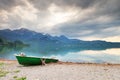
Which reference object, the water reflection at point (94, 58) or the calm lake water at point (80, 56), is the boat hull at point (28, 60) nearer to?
the calm lake water at point (80, 56)

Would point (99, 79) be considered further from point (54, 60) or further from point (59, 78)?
point (54, 60)

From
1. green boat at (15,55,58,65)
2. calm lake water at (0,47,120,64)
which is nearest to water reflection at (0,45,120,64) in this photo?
calm lake water at (0,47,120,64)

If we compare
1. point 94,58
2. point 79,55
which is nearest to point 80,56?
point 79,55

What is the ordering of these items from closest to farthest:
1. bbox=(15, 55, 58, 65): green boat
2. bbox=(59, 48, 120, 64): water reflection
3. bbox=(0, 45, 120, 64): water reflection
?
bbox=(15, 55, 58, 65): green boat
bbox=(59, 48, 120, 64): water reflection
bbox=(0, 45, 120, 64): water reflection

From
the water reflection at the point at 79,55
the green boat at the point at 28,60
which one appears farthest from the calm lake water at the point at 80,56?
the green boat at the point at 28,60

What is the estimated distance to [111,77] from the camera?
20312 millimetres

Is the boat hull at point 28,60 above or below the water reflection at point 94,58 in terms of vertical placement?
below

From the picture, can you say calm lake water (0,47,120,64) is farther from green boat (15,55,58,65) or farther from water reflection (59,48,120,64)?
green boat (15,55,58,65)

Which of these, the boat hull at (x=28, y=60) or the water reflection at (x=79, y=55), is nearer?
the boat hull at (x=28, y=60)

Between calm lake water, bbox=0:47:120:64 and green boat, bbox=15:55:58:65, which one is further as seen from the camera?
calm lake water, bbox=0:47:120:64

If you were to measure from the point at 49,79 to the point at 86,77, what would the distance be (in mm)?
3150

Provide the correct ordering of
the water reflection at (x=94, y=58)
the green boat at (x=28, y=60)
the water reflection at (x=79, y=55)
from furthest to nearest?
the water reflection at (x=79, y=55)
the water reflection at (x=94, y=58)
the green boat at (x=28, y=60)

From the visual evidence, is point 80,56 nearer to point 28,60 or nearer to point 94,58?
point 94,58

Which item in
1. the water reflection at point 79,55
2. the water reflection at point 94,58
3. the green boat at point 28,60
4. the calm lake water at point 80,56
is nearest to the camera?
the green boat at point 28,60
